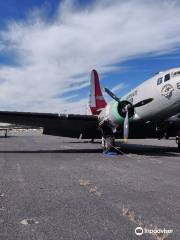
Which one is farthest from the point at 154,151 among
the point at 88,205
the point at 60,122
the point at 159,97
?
the point at 88,205

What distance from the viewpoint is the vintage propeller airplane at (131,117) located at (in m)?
19.4

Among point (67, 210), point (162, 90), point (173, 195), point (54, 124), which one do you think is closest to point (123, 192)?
point (173, 195)

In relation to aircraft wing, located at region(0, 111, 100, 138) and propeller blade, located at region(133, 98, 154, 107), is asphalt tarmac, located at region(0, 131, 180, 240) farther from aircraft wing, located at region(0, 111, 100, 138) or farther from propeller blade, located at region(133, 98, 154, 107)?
aircraft wing, located at region(0, 111, 100, 138)

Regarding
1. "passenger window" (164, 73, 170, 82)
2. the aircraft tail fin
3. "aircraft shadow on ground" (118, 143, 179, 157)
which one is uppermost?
the aircraft tail fin

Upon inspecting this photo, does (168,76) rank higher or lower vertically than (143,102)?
higher

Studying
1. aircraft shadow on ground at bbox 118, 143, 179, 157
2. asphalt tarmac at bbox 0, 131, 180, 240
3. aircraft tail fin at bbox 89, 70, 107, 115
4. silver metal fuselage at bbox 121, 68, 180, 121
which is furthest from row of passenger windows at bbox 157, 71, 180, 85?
aircraft tail fin at bbox 89, 70, 107, 115

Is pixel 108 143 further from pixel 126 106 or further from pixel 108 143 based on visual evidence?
pixel 126 106

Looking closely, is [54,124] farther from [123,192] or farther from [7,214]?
[7,214]

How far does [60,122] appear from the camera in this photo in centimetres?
2450

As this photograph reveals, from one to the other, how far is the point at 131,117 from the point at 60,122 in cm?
543

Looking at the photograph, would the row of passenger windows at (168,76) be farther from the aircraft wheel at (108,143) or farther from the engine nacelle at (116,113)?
the aircraft wheel at (108,143)

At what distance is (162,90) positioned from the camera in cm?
1936

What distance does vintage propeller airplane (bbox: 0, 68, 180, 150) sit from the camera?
63.5ft

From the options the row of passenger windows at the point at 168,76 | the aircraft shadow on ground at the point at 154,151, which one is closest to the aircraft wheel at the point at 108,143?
the aircraft shadow on ground at the point at 154,151
